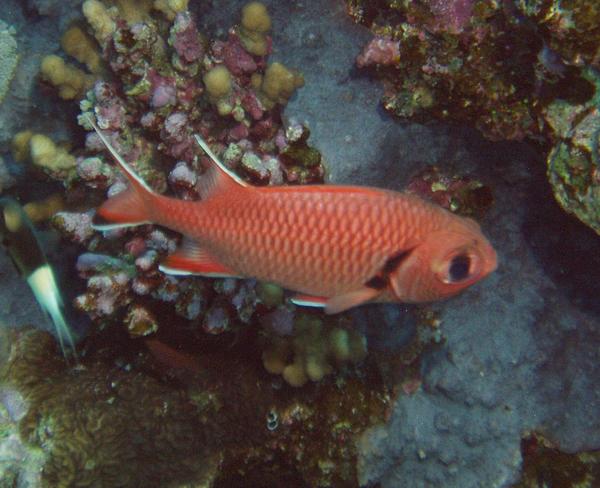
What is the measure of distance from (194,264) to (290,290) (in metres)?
0.87

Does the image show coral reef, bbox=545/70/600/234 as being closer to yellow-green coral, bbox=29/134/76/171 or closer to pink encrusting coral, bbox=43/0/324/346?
pink encrusting coral, bbox=43/0/324/346

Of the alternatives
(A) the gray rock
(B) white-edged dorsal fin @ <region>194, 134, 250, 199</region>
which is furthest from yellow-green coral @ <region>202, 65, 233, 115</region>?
(B) white-edged dorsal fin @ <region>194, 134, 250, 199</region>

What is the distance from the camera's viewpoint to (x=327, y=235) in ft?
7.91

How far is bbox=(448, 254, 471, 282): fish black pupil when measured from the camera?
7.75 ft

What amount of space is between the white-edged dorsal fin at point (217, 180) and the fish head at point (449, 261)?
3.11 ft

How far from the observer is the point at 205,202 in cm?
258

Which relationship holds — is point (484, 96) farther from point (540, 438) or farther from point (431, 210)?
point (540, 438)

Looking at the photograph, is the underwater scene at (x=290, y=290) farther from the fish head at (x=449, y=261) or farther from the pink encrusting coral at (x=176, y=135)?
the fish head at (x=449, y=261)

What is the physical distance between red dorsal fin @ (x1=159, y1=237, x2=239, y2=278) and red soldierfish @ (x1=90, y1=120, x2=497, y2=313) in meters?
0.01

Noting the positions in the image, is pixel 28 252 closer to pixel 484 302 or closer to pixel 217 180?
pixel 217 180

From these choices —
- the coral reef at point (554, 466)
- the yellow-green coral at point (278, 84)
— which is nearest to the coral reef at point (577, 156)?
the yellow-green coral at point (278, 84)

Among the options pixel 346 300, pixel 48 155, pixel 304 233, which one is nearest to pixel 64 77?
pixel 48 155

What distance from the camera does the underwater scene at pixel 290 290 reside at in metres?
3.49

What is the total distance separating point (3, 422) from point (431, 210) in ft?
12.6
